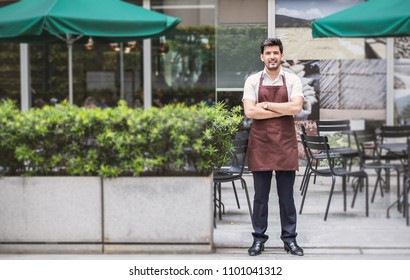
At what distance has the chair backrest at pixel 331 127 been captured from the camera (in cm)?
661

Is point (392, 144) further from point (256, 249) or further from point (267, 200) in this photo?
point (256, 249)

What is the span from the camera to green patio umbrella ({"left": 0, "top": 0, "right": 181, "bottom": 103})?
7.45m

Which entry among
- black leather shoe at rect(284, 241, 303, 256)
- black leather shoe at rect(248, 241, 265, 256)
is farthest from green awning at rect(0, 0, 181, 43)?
black leather shoe at rect(284, 241, 303, 256)

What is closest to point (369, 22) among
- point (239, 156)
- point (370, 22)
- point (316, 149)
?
point (370, 22)

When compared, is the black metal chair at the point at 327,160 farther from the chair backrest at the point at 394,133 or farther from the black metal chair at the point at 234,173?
the black metal chair at the point at 234,173

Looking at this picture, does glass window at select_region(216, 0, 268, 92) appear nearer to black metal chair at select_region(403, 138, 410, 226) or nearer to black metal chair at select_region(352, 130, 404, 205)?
black metal chair at select_region(352, 130, 404, 205)

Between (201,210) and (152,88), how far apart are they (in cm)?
657

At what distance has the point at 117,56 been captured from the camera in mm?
11977

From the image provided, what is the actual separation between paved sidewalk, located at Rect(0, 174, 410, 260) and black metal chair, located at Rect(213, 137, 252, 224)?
70mm

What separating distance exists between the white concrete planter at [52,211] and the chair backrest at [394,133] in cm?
317
